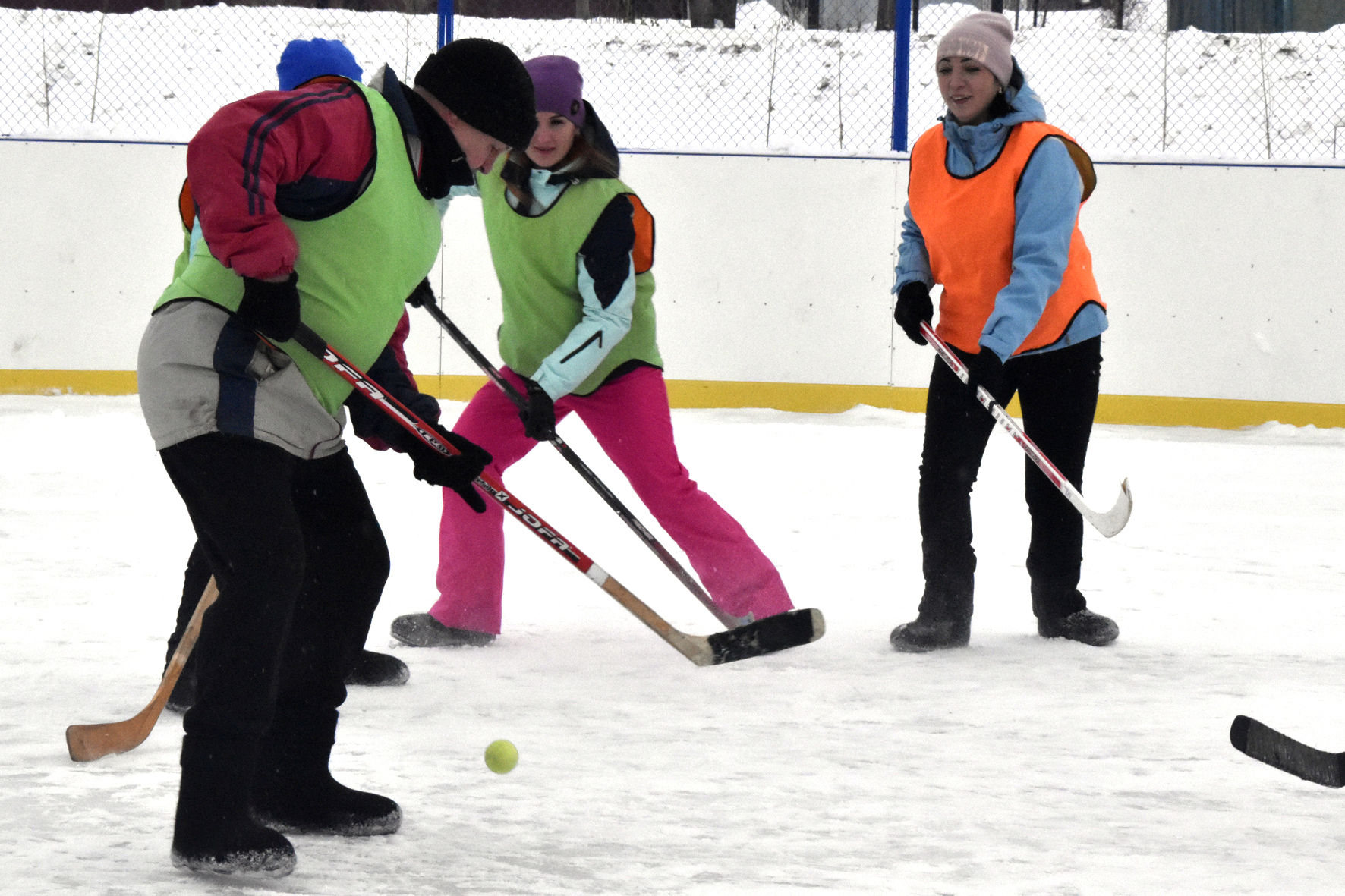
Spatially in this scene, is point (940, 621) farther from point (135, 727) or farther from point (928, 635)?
point (135, 727)

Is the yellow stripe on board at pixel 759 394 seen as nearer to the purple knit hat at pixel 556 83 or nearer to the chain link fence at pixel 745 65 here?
the chain link fence at pixel 745 65

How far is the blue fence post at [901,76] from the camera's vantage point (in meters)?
6.44

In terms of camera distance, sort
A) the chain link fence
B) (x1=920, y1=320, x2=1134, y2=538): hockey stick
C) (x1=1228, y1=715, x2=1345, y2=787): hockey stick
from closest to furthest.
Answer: (x1=1228, y1=715, x2=1345, y2=787): hockey stick < (x1=920, y1=320, x2=1134, y2=538): hockey stick < the chain link fence

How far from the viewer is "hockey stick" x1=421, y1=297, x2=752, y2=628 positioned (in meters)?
2.93

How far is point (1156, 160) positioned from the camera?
20.5ft

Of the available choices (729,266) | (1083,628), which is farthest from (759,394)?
(1083,628)

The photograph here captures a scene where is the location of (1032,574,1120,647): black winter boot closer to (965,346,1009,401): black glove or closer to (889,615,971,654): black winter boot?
(889,615,971,654): black winter boot

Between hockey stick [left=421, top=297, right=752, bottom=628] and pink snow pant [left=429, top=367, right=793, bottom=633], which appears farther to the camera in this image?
pink snow pant [left=429, top=367, right=793, bottom=633]

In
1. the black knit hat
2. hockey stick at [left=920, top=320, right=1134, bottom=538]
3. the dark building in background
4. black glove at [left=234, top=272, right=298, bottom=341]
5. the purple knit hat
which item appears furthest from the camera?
the dark building in background

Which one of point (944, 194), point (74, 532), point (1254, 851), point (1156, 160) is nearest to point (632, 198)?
point (944, 194)

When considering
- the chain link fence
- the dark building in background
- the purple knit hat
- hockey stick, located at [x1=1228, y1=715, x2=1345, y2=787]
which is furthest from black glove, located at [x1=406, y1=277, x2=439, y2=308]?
the dark building in background

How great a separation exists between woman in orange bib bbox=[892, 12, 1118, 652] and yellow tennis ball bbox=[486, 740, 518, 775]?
1104 mm

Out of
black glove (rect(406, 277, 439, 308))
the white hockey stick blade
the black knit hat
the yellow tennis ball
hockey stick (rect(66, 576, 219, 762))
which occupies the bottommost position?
the yellow tennis ball

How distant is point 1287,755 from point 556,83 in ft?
5.52
